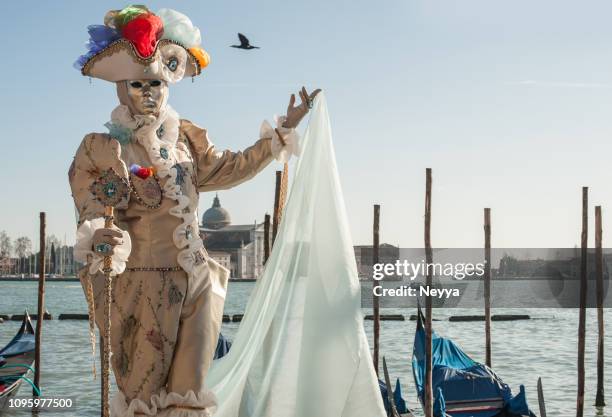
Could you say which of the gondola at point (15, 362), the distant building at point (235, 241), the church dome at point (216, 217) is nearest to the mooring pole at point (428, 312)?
the gondola at point (15, 362)

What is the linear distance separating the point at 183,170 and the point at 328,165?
578 millimetres

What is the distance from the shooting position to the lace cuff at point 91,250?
309 centimetres

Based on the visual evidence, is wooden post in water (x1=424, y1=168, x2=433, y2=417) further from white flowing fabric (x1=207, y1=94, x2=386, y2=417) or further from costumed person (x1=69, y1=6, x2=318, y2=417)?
costumed person (x1=69, y1=6, x2=318, y2=417)

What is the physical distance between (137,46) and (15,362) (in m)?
10.2

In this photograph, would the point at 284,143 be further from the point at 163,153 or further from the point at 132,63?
the point at 132,63

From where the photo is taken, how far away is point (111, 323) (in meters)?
3.35

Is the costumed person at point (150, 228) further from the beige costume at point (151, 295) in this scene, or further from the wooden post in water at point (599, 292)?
the wooden post in water at point (599, 292)

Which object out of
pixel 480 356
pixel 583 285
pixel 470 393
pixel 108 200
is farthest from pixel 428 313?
pixel 480 356

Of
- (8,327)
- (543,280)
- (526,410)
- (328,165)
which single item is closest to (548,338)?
(8,327)

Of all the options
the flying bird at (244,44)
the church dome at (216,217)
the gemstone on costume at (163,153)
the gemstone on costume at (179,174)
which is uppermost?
the church dome at (216,217)

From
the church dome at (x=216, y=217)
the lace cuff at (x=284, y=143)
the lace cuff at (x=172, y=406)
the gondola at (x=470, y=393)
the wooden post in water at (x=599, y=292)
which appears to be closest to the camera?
the lace cuff at (x=172, y=406)

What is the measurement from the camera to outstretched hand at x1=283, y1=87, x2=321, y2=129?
3.63m

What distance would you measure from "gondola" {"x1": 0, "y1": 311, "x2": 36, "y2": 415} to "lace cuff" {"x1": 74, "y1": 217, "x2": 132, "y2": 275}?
9.09 meters

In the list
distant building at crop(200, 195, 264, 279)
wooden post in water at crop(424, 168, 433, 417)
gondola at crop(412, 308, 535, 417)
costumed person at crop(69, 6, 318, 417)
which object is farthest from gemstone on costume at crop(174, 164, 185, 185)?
distant building at crop(200, 195, 264, 279)
